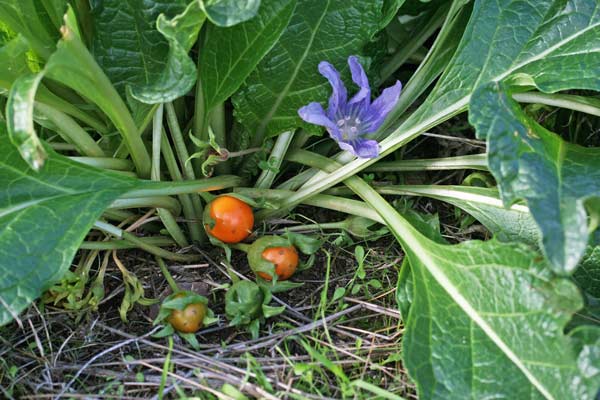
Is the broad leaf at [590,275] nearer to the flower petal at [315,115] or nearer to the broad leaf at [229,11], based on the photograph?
the flower petal at [315,115]

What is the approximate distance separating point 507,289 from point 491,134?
1.08ft

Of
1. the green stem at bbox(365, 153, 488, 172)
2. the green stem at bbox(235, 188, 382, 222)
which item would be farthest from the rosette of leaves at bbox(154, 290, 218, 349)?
the green stem at bbox(365, 153, 488, 172)

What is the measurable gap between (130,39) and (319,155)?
0.56 meters

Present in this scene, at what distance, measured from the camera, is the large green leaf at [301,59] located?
5.47 ft

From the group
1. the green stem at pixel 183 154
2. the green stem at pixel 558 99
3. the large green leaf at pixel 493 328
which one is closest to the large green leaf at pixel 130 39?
the green stem at pixel 183 154

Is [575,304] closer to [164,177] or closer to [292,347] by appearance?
[292,347]

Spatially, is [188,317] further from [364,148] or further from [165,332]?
[364,148]

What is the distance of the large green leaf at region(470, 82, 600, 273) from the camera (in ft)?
4.02

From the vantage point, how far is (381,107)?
178 cm

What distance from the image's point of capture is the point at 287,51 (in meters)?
1.71

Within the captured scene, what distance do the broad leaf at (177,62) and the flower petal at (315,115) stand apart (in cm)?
28

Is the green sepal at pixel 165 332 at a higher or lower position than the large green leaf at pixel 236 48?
lower

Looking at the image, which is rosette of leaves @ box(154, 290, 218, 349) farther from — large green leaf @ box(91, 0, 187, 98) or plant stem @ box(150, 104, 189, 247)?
large green leaf @ box(91, 0, 187, 98)

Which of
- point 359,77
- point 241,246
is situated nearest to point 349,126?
point 359,77
